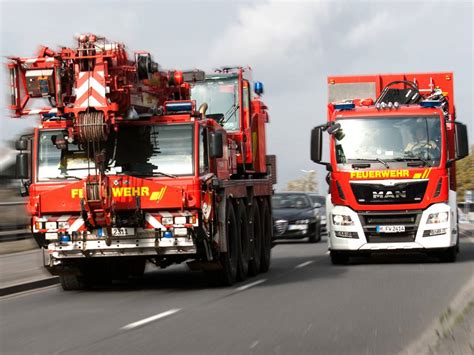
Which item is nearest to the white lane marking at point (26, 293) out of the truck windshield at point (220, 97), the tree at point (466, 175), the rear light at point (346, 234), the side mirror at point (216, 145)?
the side mirror at point (216, 145)

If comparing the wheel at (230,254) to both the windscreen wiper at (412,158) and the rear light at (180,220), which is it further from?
the windscreen wiper at (412,158)

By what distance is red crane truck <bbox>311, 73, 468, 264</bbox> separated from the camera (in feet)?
70.5

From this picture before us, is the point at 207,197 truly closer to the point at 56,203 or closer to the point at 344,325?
the point at 56,203

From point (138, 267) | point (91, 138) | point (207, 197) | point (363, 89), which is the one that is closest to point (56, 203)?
point (91, 138)

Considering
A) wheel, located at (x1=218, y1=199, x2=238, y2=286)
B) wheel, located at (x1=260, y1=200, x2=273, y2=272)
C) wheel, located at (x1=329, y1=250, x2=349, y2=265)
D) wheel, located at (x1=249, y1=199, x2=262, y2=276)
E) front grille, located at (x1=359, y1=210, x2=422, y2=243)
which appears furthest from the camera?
wheel, located at (x1=329, y1=250, x2=349, y2=265)

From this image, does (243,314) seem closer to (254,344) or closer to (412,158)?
(254,344)

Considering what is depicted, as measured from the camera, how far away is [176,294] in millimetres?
16172

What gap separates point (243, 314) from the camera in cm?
1299

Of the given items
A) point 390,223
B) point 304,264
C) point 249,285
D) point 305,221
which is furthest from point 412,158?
point 305,221

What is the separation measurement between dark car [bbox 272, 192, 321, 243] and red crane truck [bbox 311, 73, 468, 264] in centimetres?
1052

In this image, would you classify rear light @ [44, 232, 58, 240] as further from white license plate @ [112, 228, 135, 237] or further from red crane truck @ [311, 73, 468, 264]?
red crane truck @ [311, 73, 468, 264]

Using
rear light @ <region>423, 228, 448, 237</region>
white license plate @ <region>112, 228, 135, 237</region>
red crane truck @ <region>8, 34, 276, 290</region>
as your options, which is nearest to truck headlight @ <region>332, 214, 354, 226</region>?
rear light @ <region>423, 228, 448, 237</region>

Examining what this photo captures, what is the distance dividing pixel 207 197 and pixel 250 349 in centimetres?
624

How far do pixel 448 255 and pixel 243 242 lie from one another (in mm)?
5354
